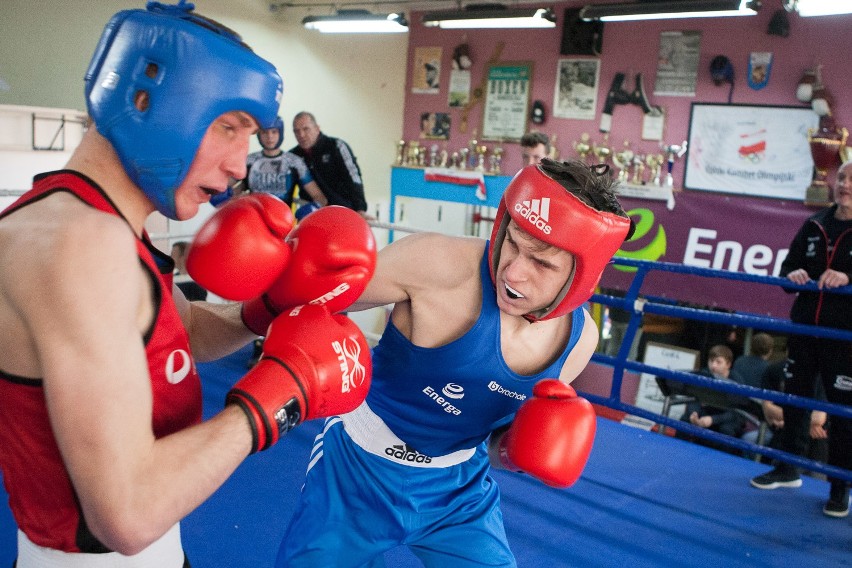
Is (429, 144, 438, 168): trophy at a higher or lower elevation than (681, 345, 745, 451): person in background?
higher

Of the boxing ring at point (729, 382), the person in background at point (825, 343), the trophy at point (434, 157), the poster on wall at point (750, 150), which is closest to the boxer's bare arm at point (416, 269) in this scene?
the boxing ring at point (729, 382)

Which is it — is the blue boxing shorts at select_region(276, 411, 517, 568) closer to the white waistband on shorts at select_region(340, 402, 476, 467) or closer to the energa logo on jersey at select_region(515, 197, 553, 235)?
the white waistband on shorts at select_region(340, 402, 476, 467)

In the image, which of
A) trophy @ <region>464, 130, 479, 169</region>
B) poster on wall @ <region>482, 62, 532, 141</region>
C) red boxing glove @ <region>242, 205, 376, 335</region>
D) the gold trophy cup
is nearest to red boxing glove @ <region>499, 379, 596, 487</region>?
red boxing glove @ <region>242, 205, 376, 335</region>

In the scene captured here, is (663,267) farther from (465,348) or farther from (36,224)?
(36,224)

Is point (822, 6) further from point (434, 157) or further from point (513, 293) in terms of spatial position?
point (513, 293)

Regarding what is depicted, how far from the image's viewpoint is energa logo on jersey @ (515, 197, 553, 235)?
1435 millimetres

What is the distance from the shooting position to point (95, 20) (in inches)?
256

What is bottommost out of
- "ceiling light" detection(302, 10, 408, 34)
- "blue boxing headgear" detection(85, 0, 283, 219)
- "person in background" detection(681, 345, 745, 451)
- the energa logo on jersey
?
"person in background" detection(681, 345, 745, 451)

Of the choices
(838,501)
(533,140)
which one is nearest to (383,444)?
(838,501)

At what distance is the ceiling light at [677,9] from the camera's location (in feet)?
16.6

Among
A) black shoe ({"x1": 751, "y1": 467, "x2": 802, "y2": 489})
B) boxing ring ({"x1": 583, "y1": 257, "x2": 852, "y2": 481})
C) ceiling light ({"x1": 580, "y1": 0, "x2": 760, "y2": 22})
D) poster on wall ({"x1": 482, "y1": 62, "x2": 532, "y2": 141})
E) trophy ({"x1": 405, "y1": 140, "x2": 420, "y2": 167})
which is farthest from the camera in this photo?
trophy ({"x1": 405, "y1": 140, "x2": 420, "y2": 167})

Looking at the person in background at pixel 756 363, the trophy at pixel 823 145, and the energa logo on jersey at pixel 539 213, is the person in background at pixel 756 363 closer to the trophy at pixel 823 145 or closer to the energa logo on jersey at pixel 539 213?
the trophy at pixel 823 145

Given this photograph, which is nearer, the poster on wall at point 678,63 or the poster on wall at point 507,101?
the poster on wall at point 678,63

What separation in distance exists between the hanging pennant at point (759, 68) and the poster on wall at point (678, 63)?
0.48 metres
